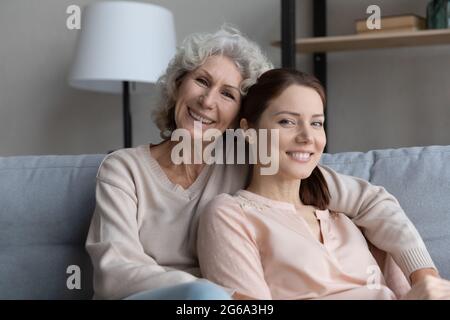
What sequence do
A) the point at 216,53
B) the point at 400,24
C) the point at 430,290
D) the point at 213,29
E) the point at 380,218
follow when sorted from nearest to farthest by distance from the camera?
1. the point at 430,290
2. the point at 380,218
3. the point at 216,53
4. the point at 400,24
5. the point at 213,29

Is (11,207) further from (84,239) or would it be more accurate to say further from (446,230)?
(446,230)

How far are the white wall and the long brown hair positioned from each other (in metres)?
1.40

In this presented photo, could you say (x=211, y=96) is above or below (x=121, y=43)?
below

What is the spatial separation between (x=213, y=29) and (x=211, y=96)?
1607mm

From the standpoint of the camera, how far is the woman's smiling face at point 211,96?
5.13 ft

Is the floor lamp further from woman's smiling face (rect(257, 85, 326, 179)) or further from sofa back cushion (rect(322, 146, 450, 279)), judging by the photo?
woman's smiling face (rect(257, 85, 326, 179))

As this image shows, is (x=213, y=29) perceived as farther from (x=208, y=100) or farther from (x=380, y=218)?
(x=380, y=218)

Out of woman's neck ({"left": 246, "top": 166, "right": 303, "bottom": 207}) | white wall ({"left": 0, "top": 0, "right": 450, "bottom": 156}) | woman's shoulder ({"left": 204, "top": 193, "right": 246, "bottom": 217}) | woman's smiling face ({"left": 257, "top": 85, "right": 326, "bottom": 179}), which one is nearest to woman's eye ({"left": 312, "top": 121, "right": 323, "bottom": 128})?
woman's smiling face ({"left": 257, "top": 85, "right": 326, "bottom": 179})

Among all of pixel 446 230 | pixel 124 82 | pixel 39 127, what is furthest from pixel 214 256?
pixel 39 127

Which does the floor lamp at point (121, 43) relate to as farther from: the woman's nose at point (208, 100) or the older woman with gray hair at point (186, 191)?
the woman's nose at point (208, 100)

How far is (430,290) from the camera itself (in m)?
1.27

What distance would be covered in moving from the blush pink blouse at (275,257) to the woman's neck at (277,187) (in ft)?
0.08

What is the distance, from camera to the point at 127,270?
4.40ft

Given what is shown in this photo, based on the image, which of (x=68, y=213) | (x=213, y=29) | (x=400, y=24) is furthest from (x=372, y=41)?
(x=68, y=213)
